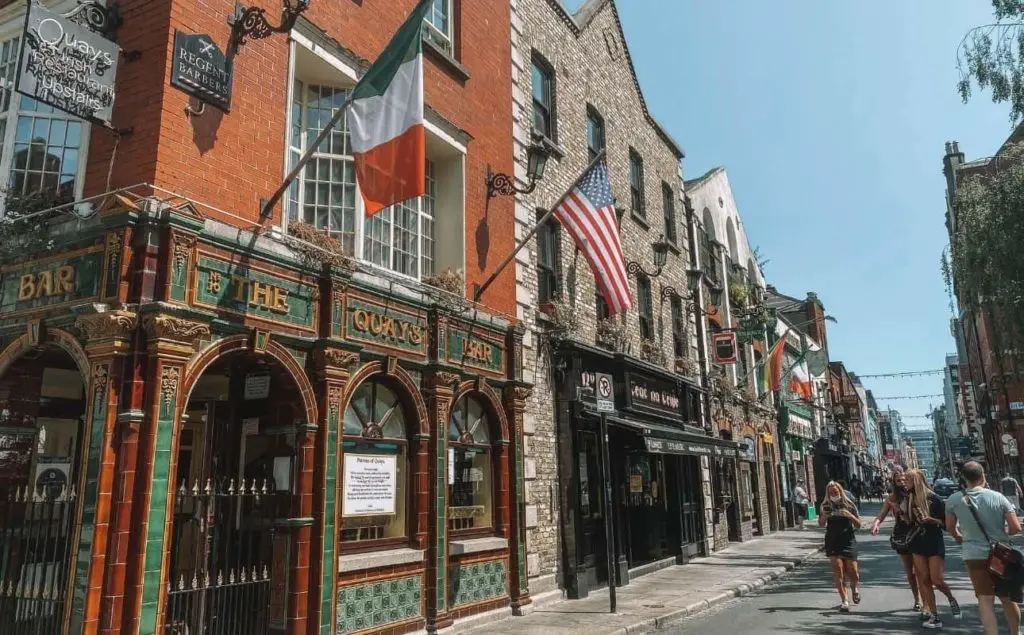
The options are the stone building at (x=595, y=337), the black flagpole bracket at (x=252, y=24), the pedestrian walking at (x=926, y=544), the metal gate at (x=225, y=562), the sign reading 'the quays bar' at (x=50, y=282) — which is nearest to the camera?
the sign reading 'the quays bar' at (x=50, y=282)

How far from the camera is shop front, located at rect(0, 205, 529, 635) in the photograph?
19.9 feet

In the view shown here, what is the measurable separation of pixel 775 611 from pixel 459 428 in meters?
5.51

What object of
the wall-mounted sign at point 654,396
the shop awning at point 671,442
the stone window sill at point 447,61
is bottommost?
the shop awning at point 671,442

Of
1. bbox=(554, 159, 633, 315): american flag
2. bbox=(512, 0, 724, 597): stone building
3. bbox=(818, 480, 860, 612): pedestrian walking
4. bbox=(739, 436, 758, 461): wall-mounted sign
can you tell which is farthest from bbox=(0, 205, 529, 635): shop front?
bbox=(739, 436, 758, 461): wall-mounted sign

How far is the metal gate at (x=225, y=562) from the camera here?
6918 millimetres

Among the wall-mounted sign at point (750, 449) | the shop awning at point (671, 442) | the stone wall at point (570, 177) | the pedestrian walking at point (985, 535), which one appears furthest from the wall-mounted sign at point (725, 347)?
the pedestrian walking at point (985, 535)

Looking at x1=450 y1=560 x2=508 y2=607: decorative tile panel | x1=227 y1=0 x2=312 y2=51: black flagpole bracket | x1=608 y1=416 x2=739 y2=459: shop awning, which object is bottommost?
x1=450 y1=560 x2=508 y2=607: decorative tile panel

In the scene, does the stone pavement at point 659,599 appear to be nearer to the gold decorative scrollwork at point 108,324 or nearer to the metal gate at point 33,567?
the metal gate at point 33,567

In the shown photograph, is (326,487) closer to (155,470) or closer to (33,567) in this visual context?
(155,470)

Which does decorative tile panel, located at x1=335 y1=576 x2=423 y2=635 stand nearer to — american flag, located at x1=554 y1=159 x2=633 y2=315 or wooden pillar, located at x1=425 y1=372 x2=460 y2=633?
wooden pillar, located at x1=425 y1=372 x2=460 y2=633

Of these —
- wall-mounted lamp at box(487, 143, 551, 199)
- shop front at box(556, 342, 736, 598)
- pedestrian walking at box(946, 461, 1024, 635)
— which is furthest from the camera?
shop front at box(556, 342, 736, 598)

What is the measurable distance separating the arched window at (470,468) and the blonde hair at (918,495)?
588cm

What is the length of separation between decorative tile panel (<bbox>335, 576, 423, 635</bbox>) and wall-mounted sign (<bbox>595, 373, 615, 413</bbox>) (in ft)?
17.2

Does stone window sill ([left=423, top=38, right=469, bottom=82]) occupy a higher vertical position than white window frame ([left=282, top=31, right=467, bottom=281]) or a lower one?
higher
